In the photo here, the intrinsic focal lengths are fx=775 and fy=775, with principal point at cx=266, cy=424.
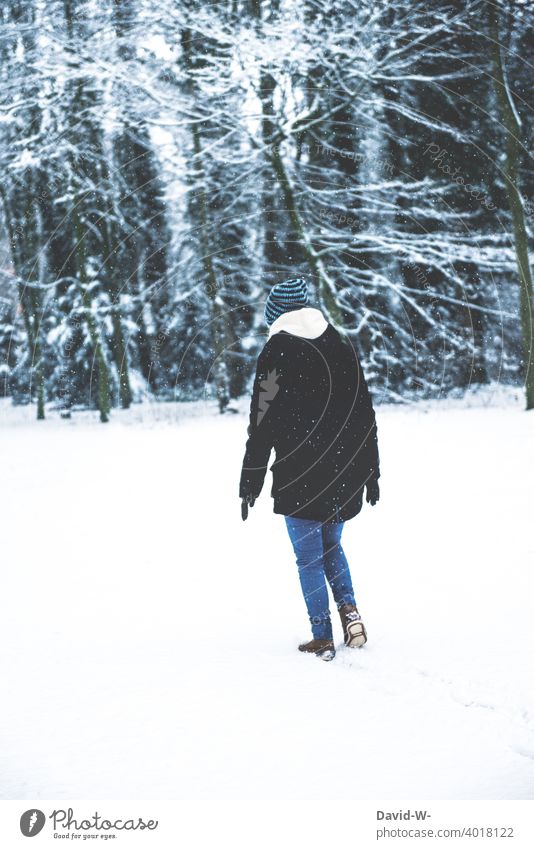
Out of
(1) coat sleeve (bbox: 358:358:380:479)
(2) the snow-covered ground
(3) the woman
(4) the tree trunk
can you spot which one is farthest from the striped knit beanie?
(4) the tree trunk

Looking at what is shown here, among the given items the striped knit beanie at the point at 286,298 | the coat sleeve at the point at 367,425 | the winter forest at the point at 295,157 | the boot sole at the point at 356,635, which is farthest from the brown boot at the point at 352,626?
the winter forest at the point at 295,157

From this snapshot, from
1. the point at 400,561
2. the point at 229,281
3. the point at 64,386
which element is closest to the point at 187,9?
the point at 229,281

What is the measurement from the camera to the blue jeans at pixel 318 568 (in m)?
4.34

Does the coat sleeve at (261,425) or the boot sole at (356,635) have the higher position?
the coat sleeve at (261,425)

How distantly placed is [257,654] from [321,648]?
38 cm

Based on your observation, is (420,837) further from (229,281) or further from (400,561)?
(229,281)

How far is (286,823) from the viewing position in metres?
→ 2.62

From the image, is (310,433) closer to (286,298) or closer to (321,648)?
(286,298)

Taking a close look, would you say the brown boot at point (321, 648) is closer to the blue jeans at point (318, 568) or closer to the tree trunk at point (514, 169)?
the blue jeans at point (318, 568)

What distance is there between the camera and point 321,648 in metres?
4.33

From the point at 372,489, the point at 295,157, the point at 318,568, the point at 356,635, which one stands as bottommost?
the point at 356,635

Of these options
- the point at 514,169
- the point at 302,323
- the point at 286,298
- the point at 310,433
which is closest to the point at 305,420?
the point at 310,433

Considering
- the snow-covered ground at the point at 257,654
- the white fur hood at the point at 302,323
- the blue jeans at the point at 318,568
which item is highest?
the white fur hood at the point at 302,323

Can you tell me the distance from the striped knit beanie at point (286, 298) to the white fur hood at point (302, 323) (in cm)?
5
